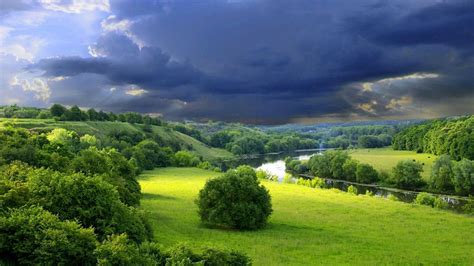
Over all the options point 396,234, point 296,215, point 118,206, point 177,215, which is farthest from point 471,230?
point 118,206

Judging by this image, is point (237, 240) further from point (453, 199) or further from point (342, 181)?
point (342, 181)

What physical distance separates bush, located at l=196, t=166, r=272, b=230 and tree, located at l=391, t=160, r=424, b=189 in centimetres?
9151

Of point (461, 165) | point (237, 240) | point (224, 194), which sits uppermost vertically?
point (461, 165)

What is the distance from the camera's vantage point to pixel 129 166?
68.4 meters

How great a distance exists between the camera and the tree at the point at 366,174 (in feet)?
497

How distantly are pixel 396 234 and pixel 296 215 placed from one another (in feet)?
57.0

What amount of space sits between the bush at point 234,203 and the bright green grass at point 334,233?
176 centimetres

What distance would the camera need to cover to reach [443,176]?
128 meters

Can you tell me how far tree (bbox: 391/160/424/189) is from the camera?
137m

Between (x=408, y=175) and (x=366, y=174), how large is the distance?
17.4 metres

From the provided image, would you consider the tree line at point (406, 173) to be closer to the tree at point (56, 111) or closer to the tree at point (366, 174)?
the tree at point (366, 174)

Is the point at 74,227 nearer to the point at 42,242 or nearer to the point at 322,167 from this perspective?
the point at 42,242

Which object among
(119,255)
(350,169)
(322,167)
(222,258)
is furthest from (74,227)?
(322,167)

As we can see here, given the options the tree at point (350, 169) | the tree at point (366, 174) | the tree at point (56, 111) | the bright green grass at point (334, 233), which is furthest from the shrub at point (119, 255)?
the tree at point (56, 111)
